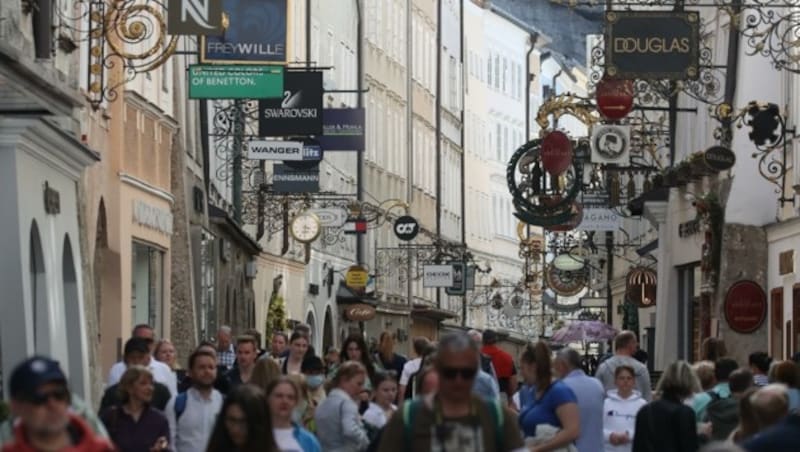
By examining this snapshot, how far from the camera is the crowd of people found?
10055mm

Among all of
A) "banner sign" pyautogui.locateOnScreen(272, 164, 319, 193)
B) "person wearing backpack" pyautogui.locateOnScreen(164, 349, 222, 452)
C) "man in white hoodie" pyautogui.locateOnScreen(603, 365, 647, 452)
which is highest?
"banner sign" pyautogui.locateOnScreen(272, 164, 319, 193)

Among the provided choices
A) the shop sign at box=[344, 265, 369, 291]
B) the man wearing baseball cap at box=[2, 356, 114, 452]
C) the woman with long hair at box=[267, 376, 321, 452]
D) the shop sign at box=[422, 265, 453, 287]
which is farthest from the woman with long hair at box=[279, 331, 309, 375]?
the shop sign at box=[422, 265, 453, 287]

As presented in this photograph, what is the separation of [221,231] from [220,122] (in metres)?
2.79

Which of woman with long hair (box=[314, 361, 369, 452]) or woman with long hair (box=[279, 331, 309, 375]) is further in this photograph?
woman with long hair (box=[279, 331, 309, 375])

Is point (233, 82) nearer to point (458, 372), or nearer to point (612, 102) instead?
point (612, 102)

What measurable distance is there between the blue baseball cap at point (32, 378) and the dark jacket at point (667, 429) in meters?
7.68

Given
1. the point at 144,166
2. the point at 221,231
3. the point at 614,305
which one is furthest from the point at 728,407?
the point at 614,305

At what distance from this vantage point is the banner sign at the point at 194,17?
25562 mm

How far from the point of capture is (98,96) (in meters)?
27.4

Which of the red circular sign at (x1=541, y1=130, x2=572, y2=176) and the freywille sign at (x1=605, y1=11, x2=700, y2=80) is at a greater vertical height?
the freywille sign at (x1=605, y1=11, x2=700, y2=80)

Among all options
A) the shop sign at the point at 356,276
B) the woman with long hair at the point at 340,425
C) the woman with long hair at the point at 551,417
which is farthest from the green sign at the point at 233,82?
the shop sign at the point at 356,276

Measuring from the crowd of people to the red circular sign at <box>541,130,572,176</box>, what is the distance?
2037 centimetres

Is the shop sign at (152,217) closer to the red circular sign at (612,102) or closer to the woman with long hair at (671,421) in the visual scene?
the red circular sign at (612,102)

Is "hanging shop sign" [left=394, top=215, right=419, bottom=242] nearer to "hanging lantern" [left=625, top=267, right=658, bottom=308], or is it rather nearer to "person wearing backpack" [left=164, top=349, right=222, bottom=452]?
"hanging lantern" [left=625, top=267, right=658, bottom=308]
